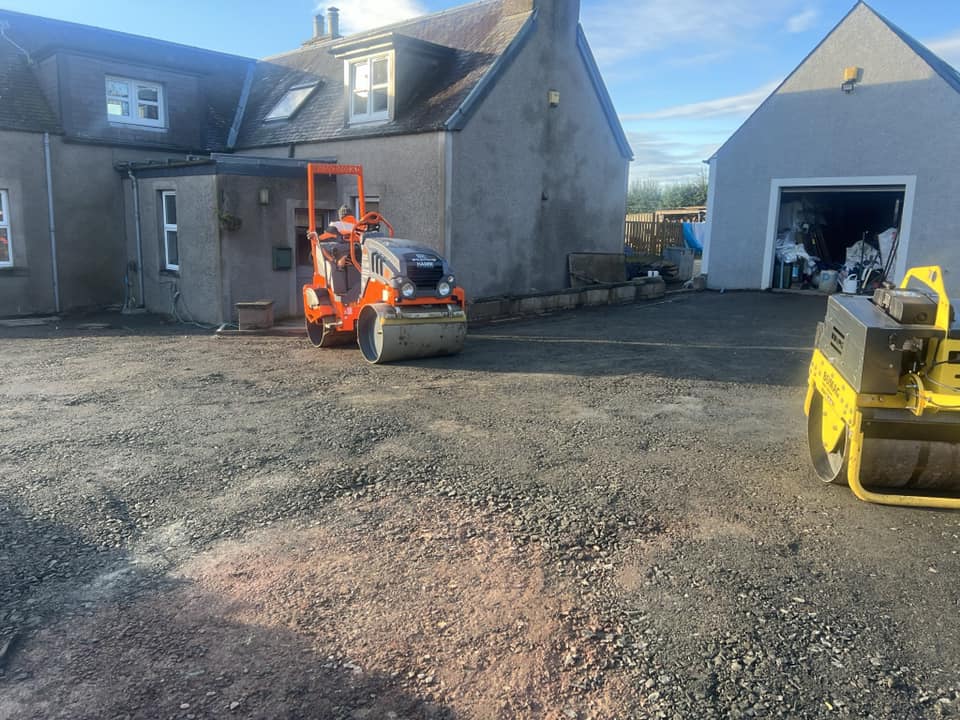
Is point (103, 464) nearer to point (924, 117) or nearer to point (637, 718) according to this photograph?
point (637, 718)

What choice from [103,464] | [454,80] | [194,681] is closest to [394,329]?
[103,464]

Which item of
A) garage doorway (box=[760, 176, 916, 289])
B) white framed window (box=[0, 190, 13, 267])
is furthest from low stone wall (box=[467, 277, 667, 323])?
white framed window (box=[0, 190, 13, 267])

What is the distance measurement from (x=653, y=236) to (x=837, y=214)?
6.44 meters

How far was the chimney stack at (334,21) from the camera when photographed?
22922 millimetres

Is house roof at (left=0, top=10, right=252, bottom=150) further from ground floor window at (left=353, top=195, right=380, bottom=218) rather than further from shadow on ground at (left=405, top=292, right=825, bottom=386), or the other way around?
shadow on ground at (left=405, top=292, right=825, bottom=386)

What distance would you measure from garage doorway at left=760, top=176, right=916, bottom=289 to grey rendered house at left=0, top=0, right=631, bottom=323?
4.50 m

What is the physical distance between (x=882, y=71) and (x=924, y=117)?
156cm

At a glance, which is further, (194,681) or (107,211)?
(107,211)

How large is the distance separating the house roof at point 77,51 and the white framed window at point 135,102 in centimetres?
58

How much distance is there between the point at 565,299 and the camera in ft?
53.1

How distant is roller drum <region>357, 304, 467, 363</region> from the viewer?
32.1 feet

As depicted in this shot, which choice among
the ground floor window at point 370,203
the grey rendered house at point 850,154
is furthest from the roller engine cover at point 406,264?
the grey rendered house at point 850,154

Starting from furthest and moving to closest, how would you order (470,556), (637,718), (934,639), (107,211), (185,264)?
1. (107,211)
2. (185,264)
3. (470,556)
4. (934,639)
5. (637,718)

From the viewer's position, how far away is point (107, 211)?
16.8 metres
